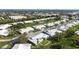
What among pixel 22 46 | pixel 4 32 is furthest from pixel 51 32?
pixel 4 32

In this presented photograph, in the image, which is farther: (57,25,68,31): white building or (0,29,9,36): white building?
(57,25,68,31): white building

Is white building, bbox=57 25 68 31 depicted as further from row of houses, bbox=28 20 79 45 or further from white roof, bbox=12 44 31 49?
white roof, bbox=12 44 31 49

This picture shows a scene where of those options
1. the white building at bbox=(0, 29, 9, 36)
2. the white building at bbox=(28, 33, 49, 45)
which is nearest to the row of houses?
the white building at bbox=(28, 33, 49, 45)

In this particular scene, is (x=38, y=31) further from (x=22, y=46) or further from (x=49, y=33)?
(x=22, y=46)

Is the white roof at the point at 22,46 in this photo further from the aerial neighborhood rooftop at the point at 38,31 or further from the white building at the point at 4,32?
the white building at the point at 4,32

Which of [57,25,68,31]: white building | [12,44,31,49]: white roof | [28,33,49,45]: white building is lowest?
[12,44,31,49]: white roof

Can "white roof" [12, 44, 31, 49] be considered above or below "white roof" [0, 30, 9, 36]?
below
